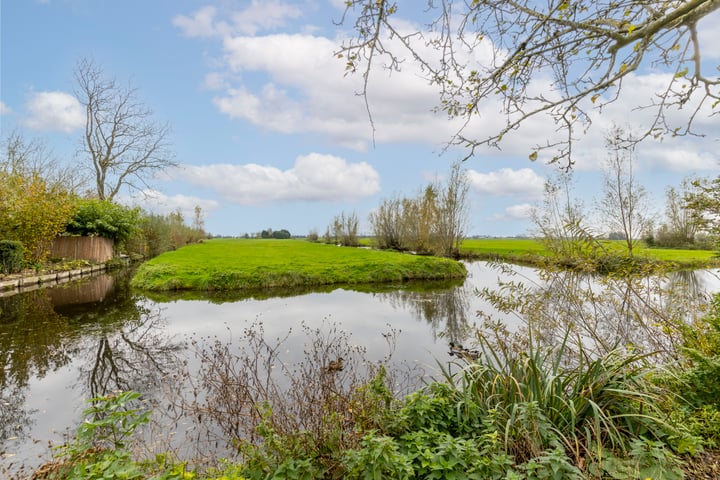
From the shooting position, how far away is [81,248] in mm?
19188

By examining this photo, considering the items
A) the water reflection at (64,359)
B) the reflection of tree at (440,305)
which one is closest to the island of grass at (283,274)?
the reflection of tree at (440,305)

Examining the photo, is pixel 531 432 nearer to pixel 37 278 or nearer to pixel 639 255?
pixel 639 255

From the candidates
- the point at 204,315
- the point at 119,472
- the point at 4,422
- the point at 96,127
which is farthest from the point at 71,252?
the point at 119,472

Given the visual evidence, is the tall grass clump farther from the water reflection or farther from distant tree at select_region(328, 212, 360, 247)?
distant tree at select_region(328, 212, 360, 247)

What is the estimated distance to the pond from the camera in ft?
14.8

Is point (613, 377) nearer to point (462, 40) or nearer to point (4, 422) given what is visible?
point (462, 40)

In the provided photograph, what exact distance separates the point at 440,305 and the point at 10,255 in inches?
621

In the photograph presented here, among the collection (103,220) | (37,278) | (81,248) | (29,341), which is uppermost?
(103,220)

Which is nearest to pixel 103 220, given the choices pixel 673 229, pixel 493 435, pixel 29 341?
pixel 29 341

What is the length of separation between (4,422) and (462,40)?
6.32 metres

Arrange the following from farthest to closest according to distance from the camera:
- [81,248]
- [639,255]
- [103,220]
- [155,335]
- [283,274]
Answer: [103,220]
[81,248]
[283,274]
[155,335]
[639,255]

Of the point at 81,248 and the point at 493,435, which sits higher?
the point at 81,248

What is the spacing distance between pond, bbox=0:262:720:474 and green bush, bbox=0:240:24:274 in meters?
2.03

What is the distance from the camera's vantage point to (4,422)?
4.05 metres
